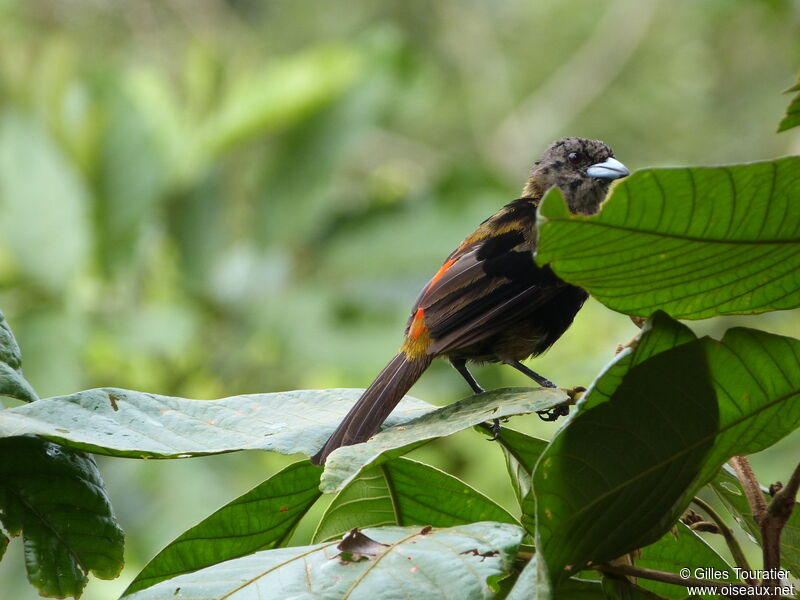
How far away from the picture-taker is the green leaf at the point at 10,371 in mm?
1535

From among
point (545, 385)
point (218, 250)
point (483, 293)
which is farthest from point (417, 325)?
point (218, 250)

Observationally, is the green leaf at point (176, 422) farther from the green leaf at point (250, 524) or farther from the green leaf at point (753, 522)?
the green leaf at point (753, 522)

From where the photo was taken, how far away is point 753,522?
162 centimetres

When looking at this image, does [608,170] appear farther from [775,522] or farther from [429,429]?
[775,522]

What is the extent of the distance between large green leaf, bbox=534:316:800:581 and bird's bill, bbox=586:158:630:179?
6.18ft

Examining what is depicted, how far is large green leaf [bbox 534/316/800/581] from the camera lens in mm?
1262

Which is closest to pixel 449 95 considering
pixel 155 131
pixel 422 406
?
pixel 155 131

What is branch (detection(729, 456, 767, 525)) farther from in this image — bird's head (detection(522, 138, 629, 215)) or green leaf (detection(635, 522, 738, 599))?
bird's head (detection(522, 138, 629, 215))

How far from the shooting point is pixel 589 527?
4.22ft

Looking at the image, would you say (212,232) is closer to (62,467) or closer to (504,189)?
(504,189)

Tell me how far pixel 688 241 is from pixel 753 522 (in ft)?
2.04

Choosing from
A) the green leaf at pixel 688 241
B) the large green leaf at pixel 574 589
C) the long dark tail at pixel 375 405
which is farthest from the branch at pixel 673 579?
the long dark tail at pixel 375 405

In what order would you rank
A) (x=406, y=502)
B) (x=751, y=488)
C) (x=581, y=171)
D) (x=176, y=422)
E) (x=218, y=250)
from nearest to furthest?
(x=751, y=488)
(x=176, y=422)
(x=406, y=502)
(x=581, y=171)
(x=218, y=250)

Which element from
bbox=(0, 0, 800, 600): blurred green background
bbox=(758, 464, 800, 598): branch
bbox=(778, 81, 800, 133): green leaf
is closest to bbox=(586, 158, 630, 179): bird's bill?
bbox=(0, 0, 800, 600): blurred green background
